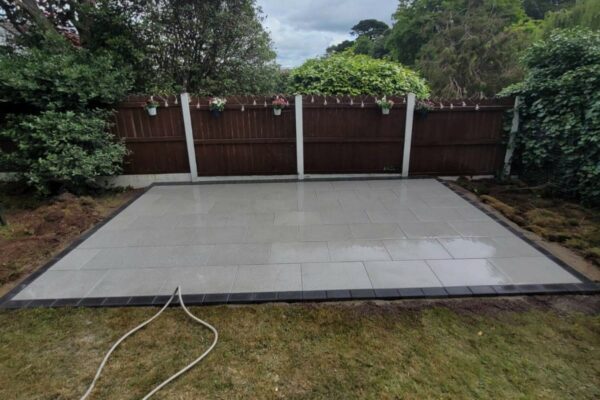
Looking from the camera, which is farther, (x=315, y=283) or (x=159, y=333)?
(x=315, y=283)

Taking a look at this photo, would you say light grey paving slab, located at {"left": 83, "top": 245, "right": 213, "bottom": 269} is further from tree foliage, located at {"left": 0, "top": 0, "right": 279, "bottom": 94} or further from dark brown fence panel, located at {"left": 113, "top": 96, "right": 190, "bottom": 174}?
tree foliage, located at {"left": 0, "top": 0, "right": 279, "bottom": 94}

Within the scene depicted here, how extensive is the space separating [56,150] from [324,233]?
148 inches

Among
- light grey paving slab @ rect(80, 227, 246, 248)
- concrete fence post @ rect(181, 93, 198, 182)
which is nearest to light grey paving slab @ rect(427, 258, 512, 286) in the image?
light grey paving slab @ rect(80, 227, 246, 248)

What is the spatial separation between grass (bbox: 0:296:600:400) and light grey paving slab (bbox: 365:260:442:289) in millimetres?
220

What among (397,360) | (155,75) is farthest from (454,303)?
(155,75)

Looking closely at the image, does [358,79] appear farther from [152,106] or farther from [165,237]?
[165,237]

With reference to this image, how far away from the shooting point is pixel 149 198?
4.78m

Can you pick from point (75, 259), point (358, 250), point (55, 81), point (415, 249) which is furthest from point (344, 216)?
point (55, 81)

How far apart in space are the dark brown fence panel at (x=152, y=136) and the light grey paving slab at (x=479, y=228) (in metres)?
4.22

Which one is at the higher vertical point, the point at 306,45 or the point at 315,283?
the point at 306,45

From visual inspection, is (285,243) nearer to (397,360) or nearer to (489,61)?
(397,360)

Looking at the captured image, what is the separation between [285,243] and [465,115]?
384 centimetres

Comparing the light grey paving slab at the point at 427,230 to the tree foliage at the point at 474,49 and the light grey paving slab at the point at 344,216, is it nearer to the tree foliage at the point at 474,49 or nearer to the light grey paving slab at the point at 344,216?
the light grey paving slab at the point at 344,216

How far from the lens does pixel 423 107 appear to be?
506 cm
